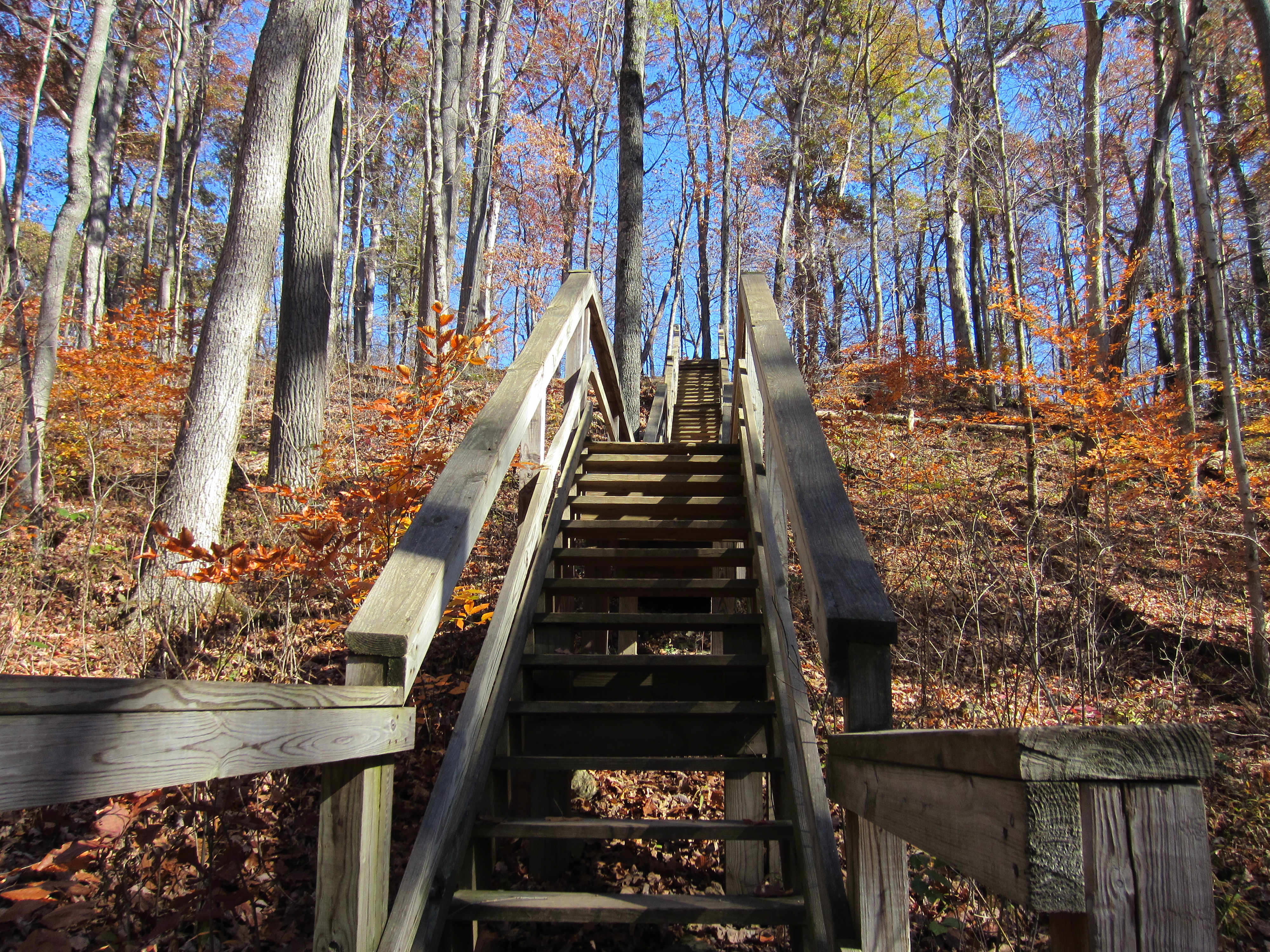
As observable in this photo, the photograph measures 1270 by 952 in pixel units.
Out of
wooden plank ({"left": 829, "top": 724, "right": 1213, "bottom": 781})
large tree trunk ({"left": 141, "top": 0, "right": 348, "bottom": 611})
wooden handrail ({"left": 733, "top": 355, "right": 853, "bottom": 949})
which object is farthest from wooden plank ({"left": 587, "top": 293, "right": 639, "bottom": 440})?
wooden plank ({"left": 829, "top": 724, "right": 1213, "bottom": 781})

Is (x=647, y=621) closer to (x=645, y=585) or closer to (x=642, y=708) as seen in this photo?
(x=645, y=585)

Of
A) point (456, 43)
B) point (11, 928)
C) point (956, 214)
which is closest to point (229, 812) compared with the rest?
point (11, 928)

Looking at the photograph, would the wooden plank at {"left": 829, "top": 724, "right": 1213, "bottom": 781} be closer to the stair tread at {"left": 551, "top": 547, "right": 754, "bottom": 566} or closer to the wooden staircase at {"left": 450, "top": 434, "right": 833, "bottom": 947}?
the wooden staircase at {"left": 450, "top": 434, "right": 833, "bottom": 947}

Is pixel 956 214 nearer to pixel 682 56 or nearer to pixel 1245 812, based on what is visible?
pixel 682 56

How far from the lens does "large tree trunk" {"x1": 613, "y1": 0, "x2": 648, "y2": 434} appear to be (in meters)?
10.1

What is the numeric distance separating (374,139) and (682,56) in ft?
41.4

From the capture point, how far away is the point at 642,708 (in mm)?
3072

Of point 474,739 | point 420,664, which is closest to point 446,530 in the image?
point 420,664

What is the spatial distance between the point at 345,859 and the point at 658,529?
2.89 metres

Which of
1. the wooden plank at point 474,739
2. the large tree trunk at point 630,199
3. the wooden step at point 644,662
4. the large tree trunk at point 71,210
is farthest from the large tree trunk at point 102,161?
the wooden step at point 644,662

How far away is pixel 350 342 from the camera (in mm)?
27453

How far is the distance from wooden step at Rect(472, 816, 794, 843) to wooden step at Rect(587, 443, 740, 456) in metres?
3.13

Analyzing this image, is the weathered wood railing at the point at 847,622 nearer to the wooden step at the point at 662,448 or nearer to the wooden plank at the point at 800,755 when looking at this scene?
the wooden plank at the point at 800,755

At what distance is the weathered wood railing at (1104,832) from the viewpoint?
81 cm
